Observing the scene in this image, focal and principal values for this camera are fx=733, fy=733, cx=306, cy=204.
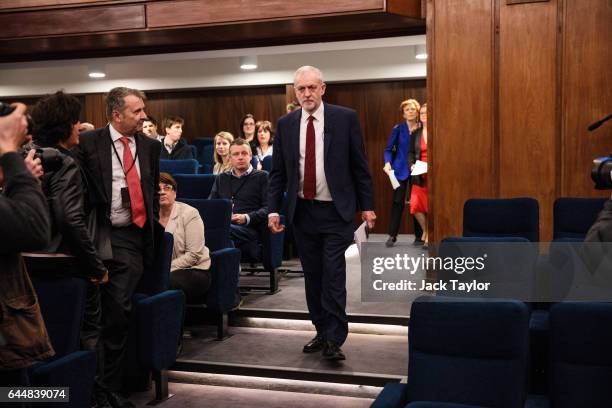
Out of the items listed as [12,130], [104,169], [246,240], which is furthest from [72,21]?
[12,130]

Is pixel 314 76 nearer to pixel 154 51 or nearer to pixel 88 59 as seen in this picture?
pixel 154 51

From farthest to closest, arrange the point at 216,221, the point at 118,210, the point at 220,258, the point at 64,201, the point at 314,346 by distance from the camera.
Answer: the point at 216,221 < the point at 220,258 < the point at 314,346 < the point at 118,210 < the point at 64,201

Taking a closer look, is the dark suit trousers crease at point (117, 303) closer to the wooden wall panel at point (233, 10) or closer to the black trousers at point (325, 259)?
the black trousers at point (325, 259)

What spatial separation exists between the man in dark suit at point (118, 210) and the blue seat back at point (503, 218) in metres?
1.93

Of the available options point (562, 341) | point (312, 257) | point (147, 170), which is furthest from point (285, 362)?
point (562, 341)

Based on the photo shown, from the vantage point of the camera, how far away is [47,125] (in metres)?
3.03

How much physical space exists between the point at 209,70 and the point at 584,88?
594 centimetres

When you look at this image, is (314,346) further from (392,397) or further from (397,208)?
(397,208)

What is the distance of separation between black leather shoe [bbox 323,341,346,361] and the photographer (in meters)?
2.12

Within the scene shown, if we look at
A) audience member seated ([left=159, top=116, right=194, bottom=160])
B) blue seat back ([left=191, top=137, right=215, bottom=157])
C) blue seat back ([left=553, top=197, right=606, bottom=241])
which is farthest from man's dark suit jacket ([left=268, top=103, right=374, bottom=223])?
blue seat back ([left=191, top=137, right=215, bottom=157])

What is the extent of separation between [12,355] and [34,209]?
406mm

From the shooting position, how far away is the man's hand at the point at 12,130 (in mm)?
1772

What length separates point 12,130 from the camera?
178 cm

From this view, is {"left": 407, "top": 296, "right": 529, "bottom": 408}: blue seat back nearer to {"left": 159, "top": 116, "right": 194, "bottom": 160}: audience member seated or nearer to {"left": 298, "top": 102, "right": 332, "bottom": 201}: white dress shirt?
{"left": 298, "top": 102, "right": 332, "bottom": 201}: white dress shirt
